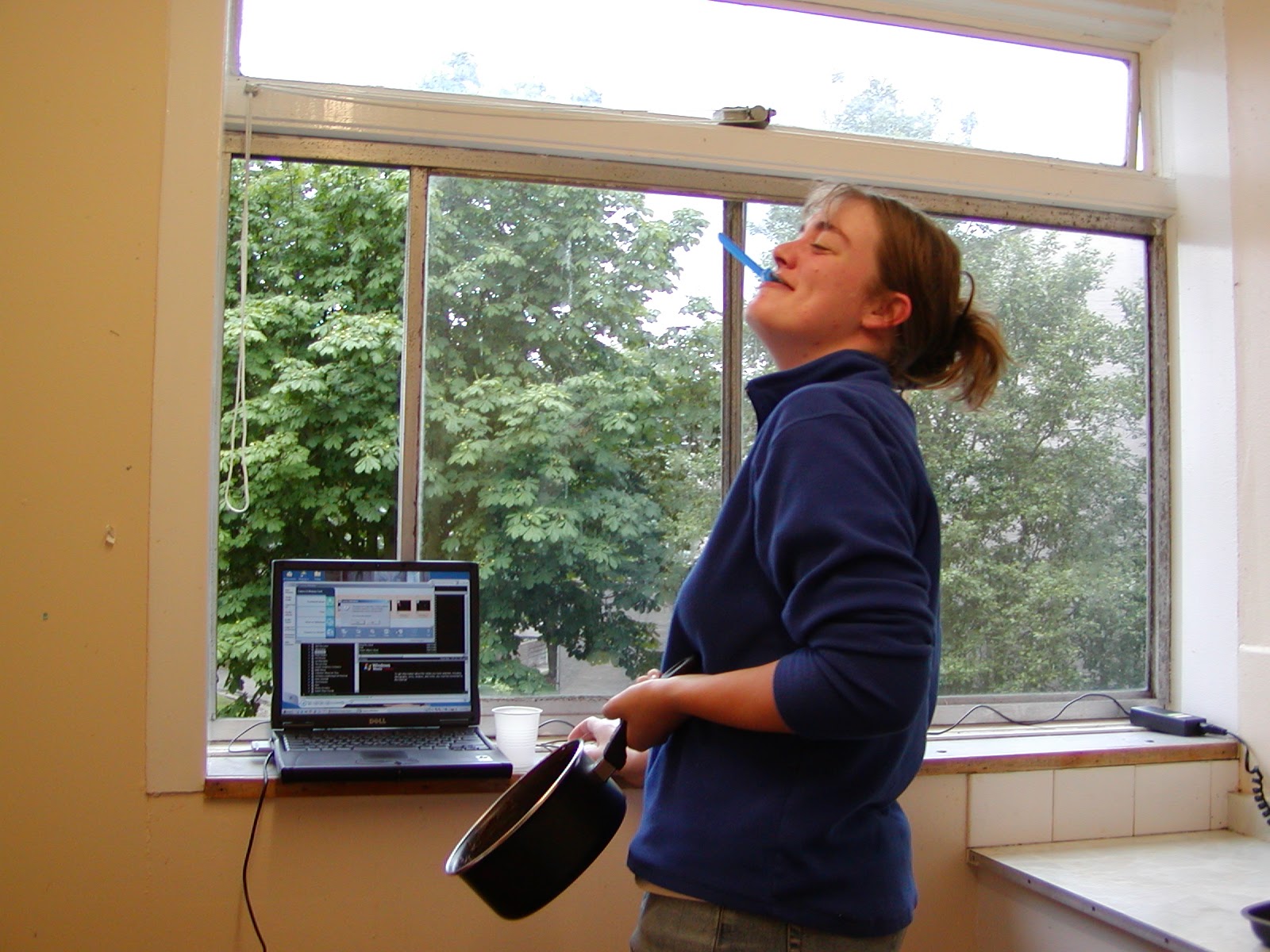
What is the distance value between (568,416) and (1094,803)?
1.28m

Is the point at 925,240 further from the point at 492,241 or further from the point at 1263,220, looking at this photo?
the point at 1263,220

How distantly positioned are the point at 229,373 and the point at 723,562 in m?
1.23

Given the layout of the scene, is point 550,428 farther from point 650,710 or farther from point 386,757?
point 650,710

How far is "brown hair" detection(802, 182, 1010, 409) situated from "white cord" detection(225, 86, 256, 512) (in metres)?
1.09

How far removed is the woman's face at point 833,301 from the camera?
1.05m

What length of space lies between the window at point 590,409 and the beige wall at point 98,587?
0.28 m

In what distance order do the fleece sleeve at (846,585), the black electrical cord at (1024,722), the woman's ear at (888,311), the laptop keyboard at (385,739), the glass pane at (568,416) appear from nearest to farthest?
the fleece sleeve at (846,585), the woman's ear at (888,311), the laptop keyboard at (385,739), the glass pane at (568,416), the black electrical cord at (1024,722)

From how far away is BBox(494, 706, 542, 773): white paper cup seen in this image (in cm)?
173

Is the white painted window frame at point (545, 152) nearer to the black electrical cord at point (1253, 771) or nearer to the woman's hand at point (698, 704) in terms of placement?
the black electrical cord at point (1253, 771)

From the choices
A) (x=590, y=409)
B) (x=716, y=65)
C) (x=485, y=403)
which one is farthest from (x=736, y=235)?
(x=485, y=403)

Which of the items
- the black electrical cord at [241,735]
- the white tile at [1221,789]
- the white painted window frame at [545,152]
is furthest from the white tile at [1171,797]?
the black electrical cord at [241,735]

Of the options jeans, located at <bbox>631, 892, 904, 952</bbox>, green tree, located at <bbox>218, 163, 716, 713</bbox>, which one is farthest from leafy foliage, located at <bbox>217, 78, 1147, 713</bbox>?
jeans, located at <bbox>631, 892, 904, 952</bbox>

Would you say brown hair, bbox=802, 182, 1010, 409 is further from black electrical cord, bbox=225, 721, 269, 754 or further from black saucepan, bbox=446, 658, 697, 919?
black electrical cord, bbox=225, 721, 269, 754

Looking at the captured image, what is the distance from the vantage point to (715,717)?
90cm
